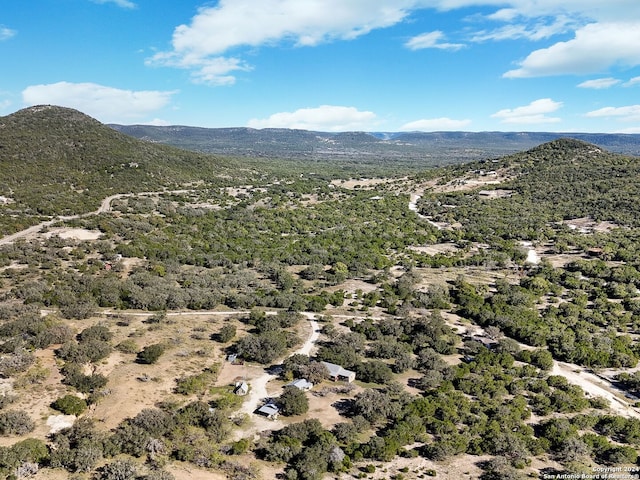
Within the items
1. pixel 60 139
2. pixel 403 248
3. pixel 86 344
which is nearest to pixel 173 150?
pixel 60 139

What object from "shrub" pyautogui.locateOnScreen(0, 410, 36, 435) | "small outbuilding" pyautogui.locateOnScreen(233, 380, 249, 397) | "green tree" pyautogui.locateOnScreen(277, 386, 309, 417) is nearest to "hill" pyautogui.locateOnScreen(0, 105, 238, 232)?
"shrub" pyautogui.locateOnScreen(0, 410, 36, 435)

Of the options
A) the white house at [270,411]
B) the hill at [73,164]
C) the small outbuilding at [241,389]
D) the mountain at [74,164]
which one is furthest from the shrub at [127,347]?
the mountain at [74,164]

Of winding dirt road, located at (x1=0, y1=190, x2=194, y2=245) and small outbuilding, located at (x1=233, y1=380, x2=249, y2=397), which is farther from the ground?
winding dirt road, located at (x1=0, y1=190, x2=194, y2=245)

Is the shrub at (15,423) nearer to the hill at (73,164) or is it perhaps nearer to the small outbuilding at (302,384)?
the small outbuilding at (302,384)

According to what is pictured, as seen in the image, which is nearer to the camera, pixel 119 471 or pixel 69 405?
pixel 119 471

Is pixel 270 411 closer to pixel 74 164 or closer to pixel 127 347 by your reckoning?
pixel 127 347

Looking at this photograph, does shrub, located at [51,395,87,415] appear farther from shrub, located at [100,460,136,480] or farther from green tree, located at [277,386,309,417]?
green tree, located at [277,386,309,417]

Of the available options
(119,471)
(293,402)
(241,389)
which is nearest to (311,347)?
(241,389)
